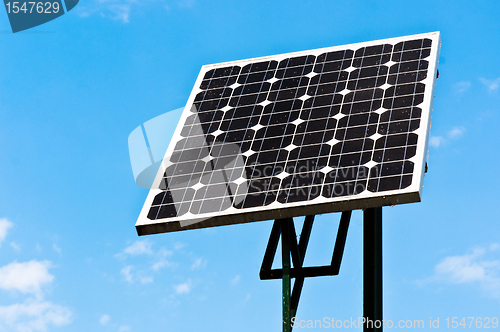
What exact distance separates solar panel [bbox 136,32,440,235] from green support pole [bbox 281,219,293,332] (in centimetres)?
132

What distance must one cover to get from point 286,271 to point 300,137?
287 centimetres

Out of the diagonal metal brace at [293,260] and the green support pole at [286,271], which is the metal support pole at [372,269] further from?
the green support pole at [286,271]

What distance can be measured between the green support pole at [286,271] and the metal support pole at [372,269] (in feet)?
5.59

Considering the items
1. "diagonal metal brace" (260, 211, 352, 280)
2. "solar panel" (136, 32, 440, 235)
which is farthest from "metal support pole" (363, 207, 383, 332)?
"solar panel" (136, 32, 440, 235)

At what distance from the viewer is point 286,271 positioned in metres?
16.5

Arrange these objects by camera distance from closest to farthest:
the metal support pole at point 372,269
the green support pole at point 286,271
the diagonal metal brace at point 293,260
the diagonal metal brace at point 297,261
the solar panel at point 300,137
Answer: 1. the solar panel at point 300,137
2. the green support pole at point 286,271
3. the diagonal metal brace at point 293,260
4. the metal support pole at point 372,269
5. the diagonal metal brace at point 297,261

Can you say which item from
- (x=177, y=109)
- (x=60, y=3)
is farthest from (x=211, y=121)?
(x=60, y=3)

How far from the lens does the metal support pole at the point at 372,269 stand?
1695 cm

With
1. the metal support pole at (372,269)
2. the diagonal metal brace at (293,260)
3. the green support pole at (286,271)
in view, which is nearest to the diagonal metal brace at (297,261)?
the diagonal metal brace at (293,260)

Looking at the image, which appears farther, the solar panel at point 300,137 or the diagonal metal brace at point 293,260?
the diagonal metal brace at point 293,260

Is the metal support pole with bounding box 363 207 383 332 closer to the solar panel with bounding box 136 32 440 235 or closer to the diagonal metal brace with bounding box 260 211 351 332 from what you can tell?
the diagonal metal brace with bounding box 260 211 351 332

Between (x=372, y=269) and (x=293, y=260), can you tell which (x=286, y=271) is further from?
(x=372, y=269)

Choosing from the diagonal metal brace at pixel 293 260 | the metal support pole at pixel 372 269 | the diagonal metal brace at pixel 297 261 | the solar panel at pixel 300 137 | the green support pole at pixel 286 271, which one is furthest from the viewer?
the diagonal metal brace at pixel 297 261

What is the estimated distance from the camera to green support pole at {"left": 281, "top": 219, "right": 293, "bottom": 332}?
52.7 feet
